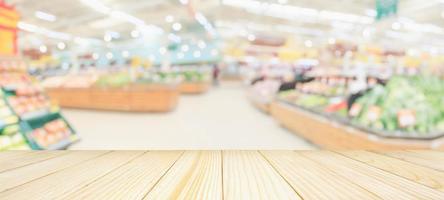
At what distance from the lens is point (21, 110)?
A: 3.46 metres

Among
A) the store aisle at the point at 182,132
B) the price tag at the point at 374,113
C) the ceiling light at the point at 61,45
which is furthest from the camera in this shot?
the ceiling light at the point at 61,45

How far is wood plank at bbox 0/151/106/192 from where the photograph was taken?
42.2 inches

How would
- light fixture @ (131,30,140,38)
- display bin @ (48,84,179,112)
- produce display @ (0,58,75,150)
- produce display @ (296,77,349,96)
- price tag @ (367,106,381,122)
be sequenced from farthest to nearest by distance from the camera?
light fixture @ (131,30,140,38), display bin @ (48,84,179,112), produce display @ (296,77,349,96), price tag @ (367,106,381,122), produce display @ (0,58,75,150)

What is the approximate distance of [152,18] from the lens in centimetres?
1395

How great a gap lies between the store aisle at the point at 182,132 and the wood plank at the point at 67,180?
2747 mm

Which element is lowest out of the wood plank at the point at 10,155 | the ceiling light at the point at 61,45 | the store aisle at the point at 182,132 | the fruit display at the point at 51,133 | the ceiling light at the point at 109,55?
the store aisle at the point at 182,132

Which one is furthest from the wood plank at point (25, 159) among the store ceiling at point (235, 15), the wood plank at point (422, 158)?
the store ceiling at point (235, 15)

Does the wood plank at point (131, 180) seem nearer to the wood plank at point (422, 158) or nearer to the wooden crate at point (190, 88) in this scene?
the wood plank at point (422, 158)

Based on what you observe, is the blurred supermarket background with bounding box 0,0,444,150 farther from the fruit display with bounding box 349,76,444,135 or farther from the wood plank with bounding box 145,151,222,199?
the wood plank with bounding box 145,151,222,199

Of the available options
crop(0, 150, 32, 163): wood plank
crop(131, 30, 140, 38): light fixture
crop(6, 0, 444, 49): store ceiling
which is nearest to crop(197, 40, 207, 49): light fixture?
crop(6, 0, 444, 49): store ceiling

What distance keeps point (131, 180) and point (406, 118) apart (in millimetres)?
2937

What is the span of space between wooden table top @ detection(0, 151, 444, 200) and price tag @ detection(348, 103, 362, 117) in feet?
7.15

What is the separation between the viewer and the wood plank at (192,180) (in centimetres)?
91

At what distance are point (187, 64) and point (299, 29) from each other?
792 cm
